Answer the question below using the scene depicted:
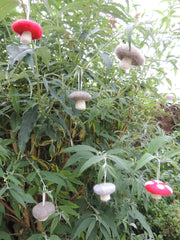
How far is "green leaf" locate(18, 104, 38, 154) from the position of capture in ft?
2.03

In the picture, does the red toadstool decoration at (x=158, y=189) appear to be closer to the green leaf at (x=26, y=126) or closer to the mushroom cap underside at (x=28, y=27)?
the green leaf at (x=26, y=126)

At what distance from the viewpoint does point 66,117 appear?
863 mm

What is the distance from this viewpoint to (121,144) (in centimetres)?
100

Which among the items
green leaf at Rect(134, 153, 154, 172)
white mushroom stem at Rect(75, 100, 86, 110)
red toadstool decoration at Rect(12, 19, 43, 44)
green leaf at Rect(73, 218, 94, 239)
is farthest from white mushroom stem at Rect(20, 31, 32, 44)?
green leaf at Rect(73, 218, 94, 239)

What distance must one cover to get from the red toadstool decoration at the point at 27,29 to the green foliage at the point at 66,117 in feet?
0.08

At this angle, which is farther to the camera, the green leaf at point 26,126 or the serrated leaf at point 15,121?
the serrated leaf at point 15,121

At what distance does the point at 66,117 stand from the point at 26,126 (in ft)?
0.83

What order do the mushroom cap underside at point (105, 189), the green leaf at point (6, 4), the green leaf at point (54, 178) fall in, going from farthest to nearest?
the green leaf at point (54, 178) → the mushroom cap underside at point (105, 189) → the green leaf at point (6, 4)

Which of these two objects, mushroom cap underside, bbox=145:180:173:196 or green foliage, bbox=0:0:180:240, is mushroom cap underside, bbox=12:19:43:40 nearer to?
green foliage, bbox=0:0:180:240

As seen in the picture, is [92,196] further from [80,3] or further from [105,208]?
[80,3]

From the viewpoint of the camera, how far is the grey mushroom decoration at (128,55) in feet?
2.11

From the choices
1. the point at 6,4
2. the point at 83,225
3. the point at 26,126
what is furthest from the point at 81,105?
the point at 83,225

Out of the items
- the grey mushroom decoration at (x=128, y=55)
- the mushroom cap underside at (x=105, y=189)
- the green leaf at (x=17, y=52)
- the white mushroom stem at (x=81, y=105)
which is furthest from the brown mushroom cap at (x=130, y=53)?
the mushroom cap underside at (x=105, y=189)

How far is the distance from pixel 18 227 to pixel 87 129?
540 millimetres
